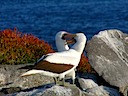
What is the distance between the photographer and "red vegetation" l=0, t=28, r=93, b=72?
12.1m

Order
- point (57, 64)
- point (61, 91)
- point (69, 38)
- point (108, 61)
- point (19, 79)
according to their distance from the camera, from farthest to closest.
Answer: point (108, 61) → point (19, 79) → point (69, 38) → point (57, 64) → point (61, 91)

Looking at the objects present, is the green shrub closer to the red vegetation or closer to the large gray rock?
the red vegetation

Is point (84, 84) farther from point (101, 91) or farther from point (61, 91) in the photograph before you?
point (61, 91)

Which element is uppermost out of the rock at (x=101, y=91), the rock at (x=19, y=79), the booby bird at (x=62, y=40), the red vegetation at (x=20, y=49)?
the booby bird at (x=62, y=40)

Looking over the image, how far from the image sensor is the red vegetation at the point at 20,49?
1211 cm

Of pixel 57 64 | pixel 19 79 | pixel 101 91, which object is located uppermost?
pixel 57 64

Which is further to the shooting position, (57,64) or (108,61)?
(108,61)

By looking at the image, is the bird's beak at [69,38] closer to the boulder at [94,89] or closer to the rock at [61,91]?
the boulder at [94,89]

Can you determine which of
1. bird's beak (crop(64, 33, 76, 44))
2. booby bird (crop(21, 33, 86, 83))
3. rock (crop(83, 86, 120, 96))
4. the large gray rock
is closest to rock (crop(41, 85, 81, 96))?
booby bird (crop(21, 33, 86, 83))

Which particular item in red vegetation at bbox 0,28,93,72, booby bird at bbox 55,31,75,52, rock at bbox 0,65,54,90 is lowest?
rock at bbox 0,65,54,90

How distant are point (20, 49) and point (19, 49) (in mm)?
28

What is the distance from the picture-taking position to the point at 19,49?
40.8ft

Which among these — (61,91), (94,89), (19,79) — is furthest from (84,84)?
(61,91)

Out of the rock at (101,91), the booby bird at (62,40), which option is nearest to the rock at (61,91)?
the rock at (101,91)
